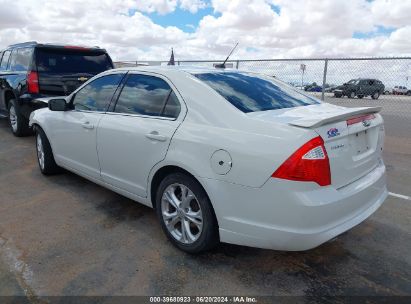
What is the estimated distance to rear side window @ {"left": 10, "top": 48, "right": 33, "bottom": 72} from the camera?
23.4 feet

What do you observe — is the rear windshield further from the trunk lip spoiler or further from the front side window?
the trunk lip spoiler

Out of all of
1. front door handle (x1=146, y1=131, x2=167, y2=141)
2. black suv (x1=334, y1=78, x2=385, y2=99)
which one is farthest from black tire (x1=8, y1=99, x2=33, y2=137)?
black suv (x1=334, y1=78, x2=385, y2=99)

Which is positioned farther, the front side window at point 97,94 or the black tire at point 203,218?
the front side window at point 97,94

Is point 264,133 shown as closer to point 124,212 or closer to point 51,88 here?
point 124,212

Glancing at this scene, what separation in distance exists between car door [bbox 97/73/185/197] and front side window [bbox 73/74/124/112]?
198 millimetres

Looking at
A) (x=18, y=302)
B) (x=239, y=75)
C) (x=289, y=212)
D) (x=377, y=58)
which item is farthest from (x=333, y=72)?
(x=18, y=302)

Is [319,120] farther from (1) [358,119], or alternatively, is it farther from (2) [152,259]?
(2) [152,259]

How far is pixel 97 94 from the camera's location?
4234 mm

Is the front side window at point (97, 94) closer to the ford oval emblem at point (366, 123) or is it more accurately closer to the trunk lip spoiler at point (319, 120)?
the trunk lip spoiler at point (319, 120)

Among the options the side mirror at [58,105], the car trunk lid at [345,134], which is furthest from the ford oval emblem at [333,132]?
the side mirror at [58,105]

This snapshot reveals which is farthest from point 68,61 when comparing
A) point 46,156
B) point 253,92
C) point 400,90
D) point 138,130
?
point 400,90

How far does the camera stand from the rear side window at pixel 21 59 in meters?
7.14

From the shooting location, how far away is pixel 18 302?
2553 mm

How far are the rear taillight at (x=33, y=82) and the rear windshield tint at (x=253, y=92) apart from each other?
15.5 feet
